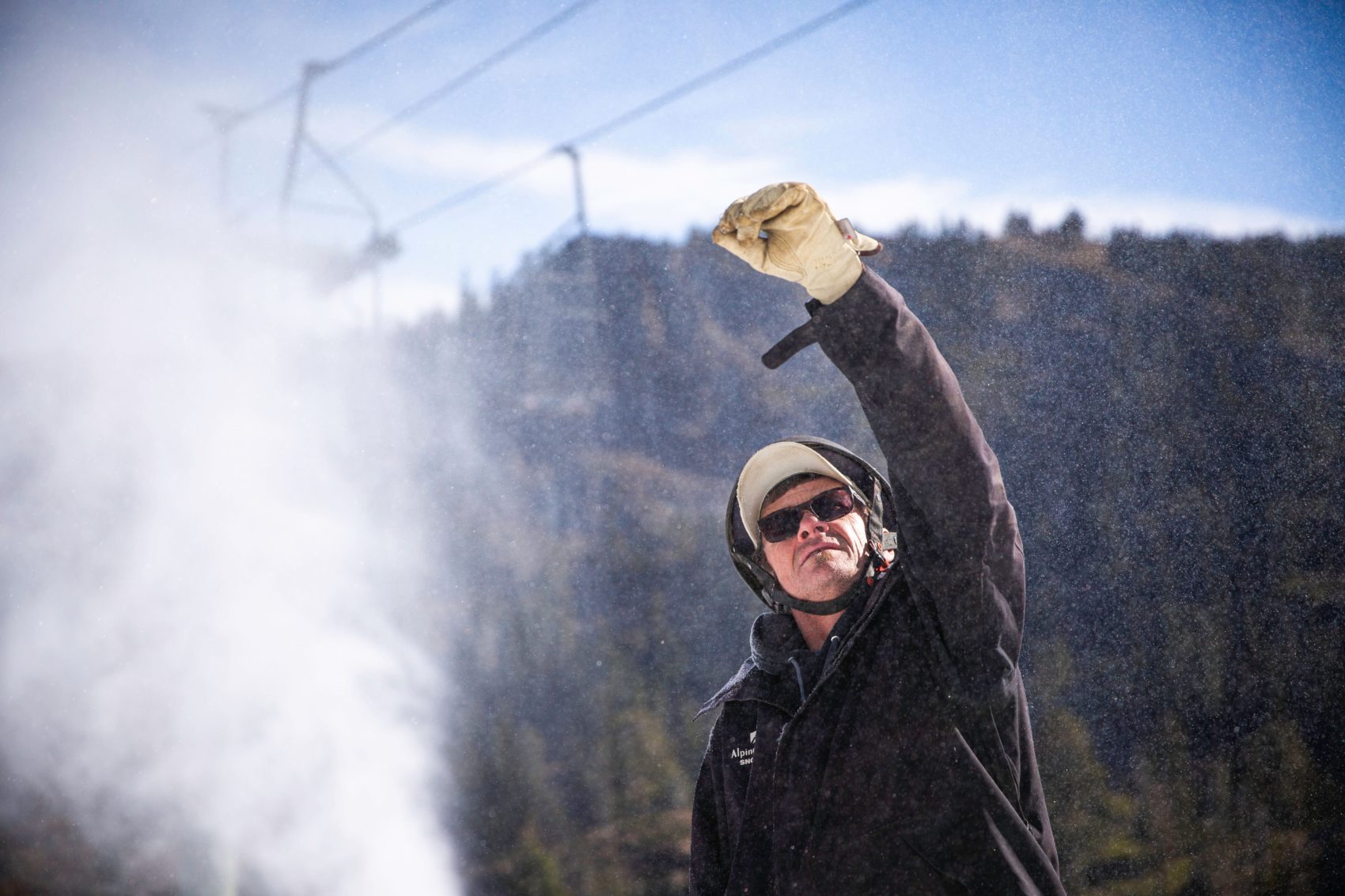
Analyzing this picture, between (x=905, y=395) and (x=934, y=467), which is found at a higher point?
(x=905, y=395)

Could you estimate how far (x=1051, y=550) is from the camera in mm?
4723

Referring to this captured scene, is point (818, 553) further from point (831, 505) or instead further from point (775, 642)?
point (775, 642)

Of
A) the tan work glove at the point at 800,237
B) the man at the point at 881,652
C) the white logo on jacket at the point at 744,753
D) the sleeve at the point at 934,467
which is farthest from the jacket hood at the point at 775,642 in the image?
the tan work glove at the point at 800,237

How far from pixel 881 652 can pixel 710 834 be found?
3.07ft

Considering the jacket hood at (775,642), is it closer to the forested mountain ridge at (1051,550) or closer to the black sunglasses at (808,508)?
the black sunglasses at (808,508)

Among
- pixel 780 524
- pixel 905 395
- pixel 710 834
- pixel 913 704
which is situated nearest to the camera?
pixel 905 395

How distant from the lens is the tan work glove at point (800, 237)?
139 cm

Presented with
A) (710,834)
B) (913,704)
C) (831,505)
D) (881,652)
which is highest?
(831,505)

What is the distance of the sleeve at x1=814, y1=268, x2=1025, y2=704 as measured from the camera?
4.57 feet

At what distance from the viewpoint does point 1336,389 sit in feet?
14.0

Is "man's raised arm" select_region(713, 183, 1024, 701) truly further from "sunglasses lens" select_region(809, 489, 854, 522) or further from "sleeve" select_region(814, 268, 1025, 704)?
"sunglasses lens" select_region(809, 489, 854, 522)

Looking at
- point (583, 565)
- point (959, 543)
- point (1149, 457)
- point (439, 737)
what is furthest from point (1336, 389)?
point (439, 737)

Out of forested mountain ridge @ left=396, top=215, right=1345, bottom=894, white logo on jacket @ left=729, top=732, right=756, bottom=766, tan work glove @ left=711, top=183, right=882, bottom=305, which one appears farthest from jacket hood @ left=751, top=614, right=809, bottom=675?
forested mountain ridge @ left=396, top=215, right=1345, bottom=894

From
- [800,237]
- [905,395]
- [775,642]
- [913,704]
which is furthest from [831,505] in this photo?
[800,237]
